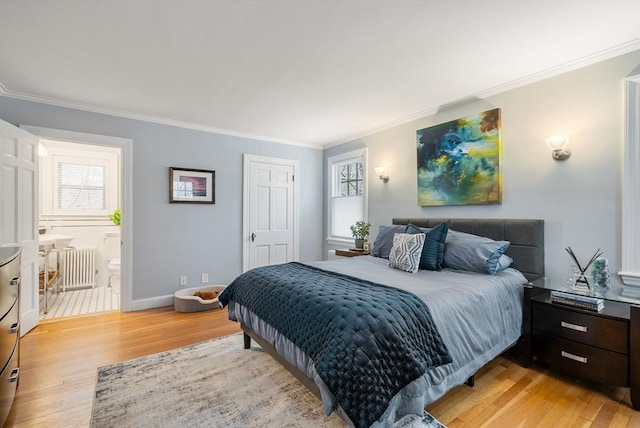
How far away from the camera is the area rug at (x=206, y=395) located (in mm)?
1748

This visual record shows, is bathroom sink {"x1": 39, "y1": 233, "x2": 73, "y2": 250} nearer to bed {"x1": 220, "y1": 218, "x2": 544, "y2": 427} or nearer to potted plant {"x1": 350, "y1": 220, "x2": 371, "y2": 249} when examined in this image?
bed {"x1": 220, "y1": 218, "x2": 544, "y2": 427}

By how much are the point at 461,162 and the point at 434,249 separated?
3.83 feet

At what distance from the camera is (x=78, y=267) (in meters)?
4.70

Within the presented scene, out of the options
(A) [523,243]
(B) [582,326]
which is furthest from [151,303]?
(B) [582,326]

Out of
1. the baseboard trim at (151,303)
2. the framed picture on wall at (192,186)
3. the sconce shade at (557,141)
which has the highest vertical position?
the sconce shade at (557,141)

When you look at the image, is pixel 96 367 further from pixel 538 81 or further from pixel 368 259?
pixel 538 81

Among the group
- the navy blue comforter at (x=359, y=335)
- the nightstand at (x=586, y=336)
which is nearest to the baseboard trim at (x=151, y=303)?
the navy blue comforter at (x=359, y=335)

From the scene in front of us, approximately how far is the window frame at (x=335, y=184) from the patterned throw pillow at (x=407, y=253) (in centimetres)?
172

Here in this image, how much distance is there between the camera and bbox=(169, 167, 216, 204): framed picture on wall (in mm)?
3985

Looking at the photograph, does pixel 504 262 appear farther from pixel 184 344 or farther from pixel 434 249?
pixel 184 344

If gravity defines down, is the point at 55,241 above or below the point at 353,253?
above

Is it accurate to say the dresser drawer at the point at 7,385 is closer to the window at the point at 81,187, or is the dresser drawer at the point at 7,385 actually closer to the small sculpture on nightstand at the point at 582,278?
the small sculpture on nightstand at the point at 582,278

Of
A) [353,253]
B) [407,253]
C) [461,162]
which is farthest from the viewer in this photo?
[353,253]

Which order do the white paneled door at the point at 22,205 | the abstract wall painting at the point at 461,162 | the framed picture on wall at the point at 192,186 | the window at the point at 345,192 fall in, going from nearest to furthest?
the white paneled door at the point at 22,205 → the abstract wall painting at the point at 461,162 → the framed picture on wall at the point at 192,186 → the window at the point at 345,192
